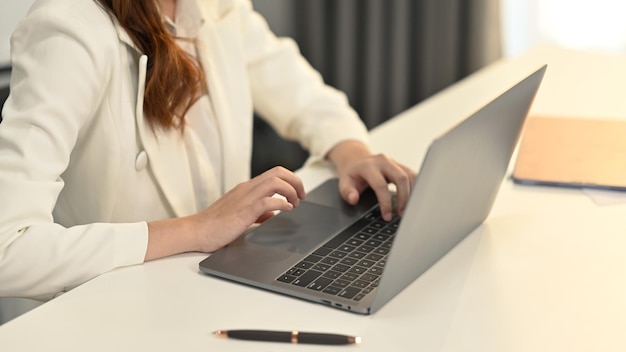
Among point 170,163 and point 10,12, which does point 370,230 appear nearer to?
point 170,163

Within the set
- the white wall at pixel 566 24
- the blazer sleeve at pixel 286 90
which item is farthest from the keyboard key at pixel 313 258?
the white wall at pixel 566 24

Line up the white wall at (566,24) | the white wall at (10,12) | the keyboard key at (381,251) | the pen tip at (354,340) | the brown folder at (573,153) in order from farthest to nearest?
1. the white wall at (566,24)
2. the white wall at (10,12)
3. the brown folder at (573,153)
4. the keyboard key at (381,251)
5. the pen tip at (354,340)

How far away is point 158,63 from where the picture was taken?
124cm

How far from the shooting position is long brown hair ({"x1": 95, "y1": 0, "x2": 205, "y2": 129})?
3.98 feet

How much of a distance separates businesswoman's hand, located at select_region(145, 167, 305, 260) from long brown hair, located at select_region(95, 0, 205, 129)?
0.21 meters

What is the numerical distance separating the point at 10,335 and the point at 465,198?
504mm

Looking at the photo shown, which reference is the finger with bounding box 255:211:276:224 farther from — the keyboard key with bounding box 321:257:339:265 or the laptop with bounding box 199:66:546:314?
the keyboard key with bounding box 321:257:339:265

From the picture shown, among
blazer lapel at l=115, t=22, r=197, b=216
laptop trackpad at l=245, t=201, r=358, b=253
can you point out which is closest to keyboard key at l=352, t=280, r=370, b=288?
laptop trackpad at l=245, t=201, r=358, b=253

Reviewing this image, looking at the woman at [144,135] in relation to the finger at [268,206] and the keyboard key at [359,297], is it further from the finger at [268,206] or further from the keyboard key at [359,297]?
the keyboard key at [359,297]

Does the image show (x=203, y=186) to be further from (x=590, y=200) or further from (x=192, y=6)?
(x=590, y=200)

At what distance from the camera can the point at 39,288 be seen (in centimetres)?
102

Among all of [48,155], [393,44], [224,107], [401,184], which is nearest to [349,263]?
[401,184]

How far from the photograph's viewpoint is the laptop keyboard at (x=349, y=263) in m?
0.98

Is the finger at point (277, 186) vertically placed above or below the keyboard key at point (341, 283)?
above
